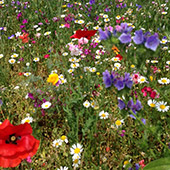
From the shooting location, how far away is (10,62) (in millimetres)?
2508

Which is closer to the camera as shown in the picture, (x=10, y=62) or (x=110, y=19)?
(x=10, y=62)

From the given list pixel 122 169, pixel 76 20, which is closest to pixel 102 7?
pixel 76 20

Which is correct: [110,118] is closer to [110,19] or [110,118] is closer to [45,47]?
[45,47]

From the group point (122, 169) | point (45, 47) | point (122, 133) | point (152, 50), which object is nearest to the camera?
point (152, 50)

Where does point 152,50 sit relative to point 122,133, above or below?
above

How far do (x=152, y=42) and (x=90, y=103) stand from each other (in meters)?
1.04

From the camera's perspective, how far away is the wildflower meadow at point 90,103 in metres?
0.94

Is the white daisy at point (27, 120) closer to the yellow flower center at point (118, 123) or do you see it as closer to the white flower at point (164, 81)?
the yellow flower center at point (118, 123)

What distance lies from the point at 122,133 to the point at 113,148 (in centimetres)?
13

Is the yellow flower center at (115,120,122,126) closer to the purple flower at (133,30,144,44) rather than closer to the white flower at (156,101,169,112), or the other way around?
the white flower at (156,101,169,112)

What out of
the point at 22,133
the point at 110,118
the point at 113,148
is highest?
the point at 22,133

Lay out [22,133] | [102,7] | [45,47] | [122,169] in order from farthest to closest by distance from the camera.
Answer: [102,7]
[45,47]
[122,169]
[22,133]

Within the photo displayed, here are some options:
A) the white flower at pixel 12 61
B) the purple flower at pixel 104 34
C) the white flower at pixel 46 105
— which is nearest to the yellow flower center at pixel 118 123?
the white flower at pixel 46 105

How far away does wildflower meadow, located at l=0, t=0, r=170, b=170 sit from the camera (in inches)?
37.0
